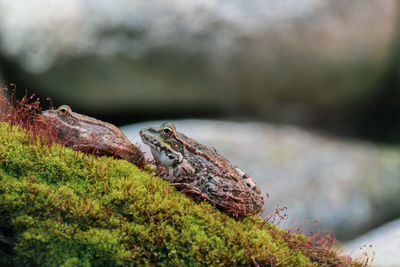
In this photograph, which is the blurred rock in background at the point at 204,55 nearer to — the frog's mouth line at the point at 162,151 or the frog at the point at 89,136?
the frog at the point at 89,136

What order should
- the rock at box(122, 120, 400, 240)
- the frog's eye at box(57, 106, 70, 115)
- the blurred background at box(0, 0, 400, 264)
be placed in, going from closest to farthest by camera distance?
the frog's eye at box(57, 106, 70, 115)
the rock at box(122, 120, 400, 240)
the blurred background at box(0, 0, 400, 264)

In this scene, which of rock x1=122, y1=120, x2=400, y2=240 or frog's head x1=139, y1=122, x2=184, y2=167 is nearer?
frog's head x1=139, y1=122, x2=184, y2=167

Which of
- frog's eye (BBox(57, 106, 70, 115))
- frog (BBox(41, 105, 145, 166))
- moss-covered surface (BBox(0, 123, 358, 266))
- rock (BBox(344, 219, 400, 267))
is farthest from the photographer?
rock (BBox(344, 219, 400, 267))

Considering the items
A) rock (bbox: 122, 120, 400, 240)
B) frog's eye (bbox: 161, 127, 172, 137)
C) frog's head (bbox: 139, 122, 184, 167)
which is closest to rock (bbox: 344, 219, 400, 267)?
rock (bbox: 122, 120, 400, 240)

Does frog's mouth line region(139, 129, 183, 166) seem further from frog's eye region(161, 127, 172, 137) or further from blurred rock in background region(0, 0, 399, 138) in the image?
blurred rock in background region(0, 0, 399, 138)

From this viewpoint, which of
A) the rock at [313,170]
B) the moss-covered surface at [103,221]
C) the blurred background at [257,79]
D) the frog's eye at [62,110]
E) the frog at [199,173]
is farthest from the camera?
the blurred background at [257,79]

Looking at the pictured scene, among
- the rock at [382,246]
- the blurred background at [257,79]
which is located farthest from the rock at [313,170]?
the rock at [382,246]

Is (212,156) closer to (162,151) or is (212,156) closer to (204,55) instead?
(162,151)
